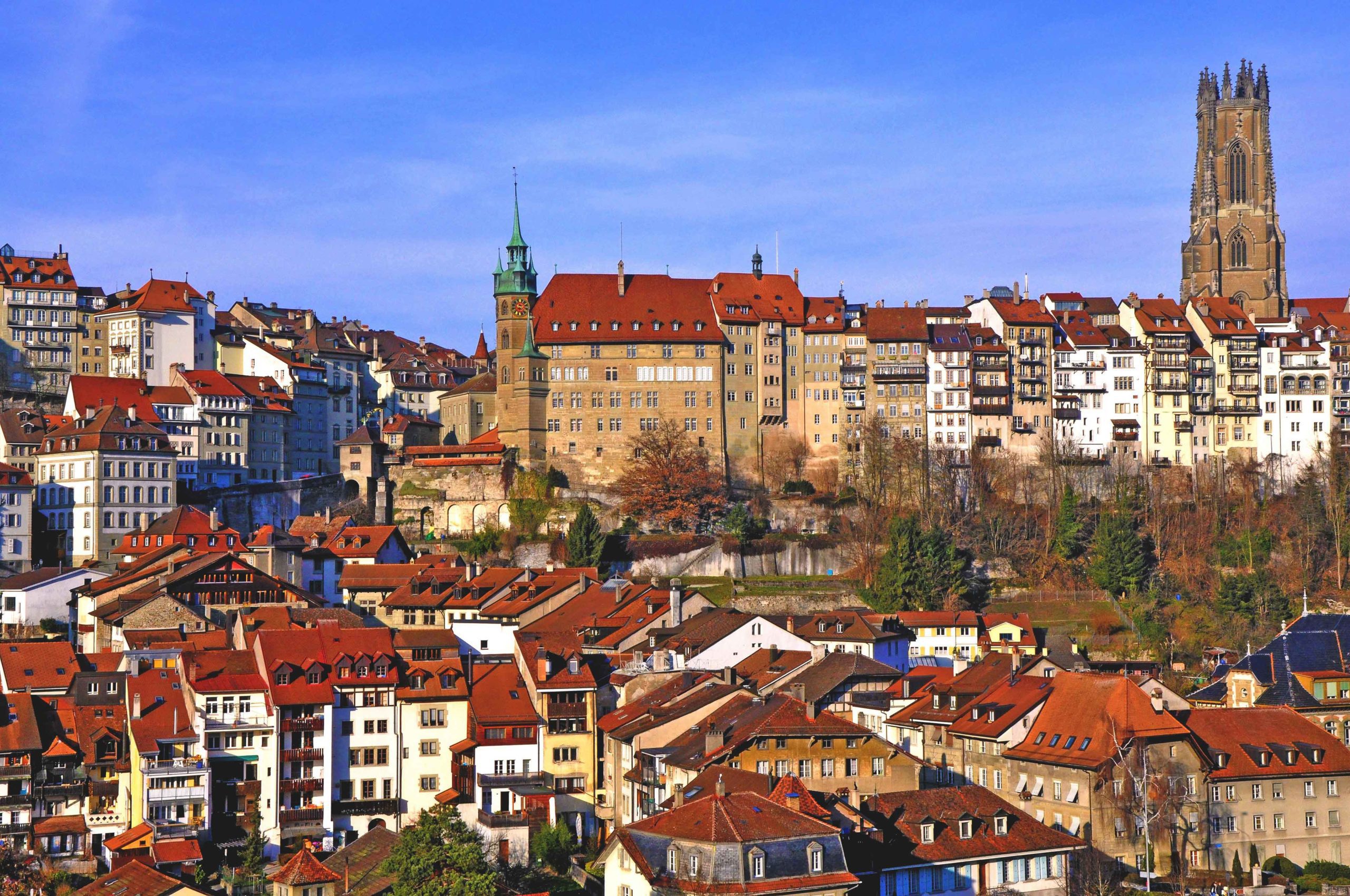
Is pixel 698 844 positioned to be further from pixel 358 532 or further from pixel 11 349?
pixel 11 349

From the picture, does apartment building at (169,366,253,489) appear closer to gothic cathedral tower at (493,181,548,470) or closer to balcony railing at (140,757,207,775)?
gothic cathedral tower at (493,181,548,470)

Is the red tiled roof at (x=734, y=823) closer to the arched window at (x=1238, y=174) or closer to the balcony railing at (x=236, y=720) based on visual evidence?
the balcony railing at (x=236, y=720)

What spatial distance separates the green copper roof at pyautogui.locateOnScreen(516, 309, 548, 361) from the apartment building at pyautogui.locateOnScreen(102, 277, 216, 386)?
22.3m

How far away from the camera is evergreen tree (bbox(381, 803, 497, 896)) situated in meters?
47.4

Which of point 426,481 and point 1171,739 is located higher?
point 426,481

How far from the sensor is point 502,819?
60469 mm

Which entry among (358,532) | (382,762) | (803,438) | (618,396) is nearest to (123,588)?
(358,532)

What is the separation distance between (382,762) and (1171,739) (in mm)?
25989

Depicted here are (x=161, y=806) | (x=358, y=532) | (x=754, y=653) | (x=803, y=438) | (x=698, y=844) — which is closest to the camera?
(x=698, y=844)

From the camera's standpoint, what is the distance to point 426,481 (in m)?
105

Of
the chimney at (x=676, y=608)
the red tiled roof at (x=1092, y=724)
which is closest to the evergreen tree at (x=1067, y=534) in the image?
the chimney at (x=676, y=608)

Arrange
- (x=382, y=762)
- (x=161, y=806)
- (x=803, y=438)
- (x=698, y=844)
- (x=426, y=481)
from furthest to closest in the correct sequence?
1. (x=803, y=438)
2. (x=426, y=481)
3. (x=382, y=762)
4. (x=161, y=806)
5. (x=698, y=844)

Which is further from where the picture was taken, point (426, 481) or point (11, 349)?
point (11, 349)

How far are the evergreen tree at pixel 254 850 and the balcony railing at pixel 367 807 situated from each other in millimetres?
2872
